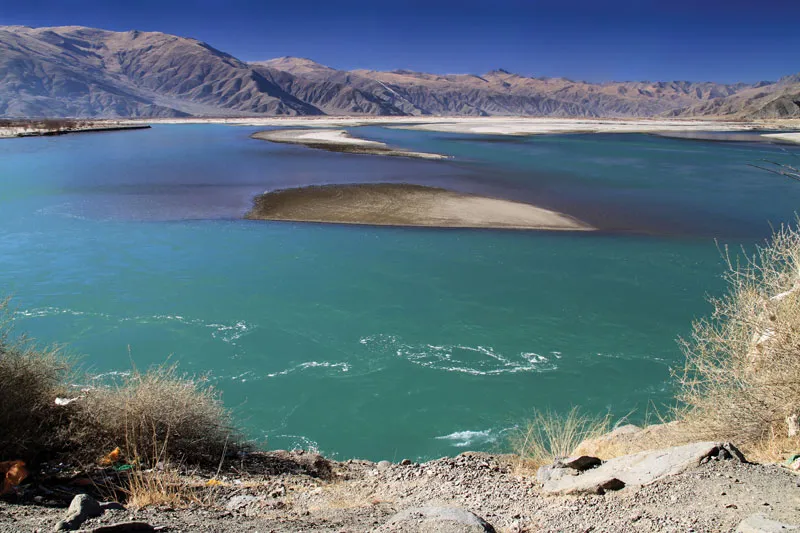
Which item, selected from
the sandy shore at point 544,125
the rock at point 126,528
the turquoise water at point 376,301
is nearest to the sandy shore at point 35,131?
the sandy shore at point 544,125

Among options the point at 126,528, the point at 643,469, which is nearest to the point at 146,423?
the point at 126,528

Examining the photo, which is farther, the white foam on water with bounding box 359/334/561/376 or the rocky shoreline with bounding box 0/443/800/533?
the white foam on water with bounding box 359/334/561/376

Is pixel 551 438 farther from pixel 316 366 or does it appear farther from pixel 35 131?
pixel 35 131

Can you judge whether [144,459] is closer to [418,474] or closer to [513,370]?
[418,474]

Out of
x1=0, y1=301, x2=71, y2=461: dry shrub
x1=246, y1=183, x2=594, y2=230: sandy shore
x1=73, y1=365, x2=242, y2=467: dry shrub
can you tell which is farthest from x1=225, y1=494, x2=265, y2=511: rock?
x1=246, y1=183, x2=594, y2=230: sandy shore

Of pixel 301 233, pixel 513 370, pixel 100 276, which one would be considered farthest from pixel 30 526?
pixel 301 233

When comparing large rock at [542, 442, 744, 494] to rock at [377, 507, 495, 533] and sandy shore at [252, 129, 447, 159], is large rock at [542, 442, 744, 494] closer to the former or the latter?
rock at [377, 507, 495, 533]

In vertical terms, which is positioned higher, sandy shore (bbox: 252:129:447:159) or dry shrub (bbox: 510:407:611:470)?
sandy shore (bbox: 252:129:447:159)
